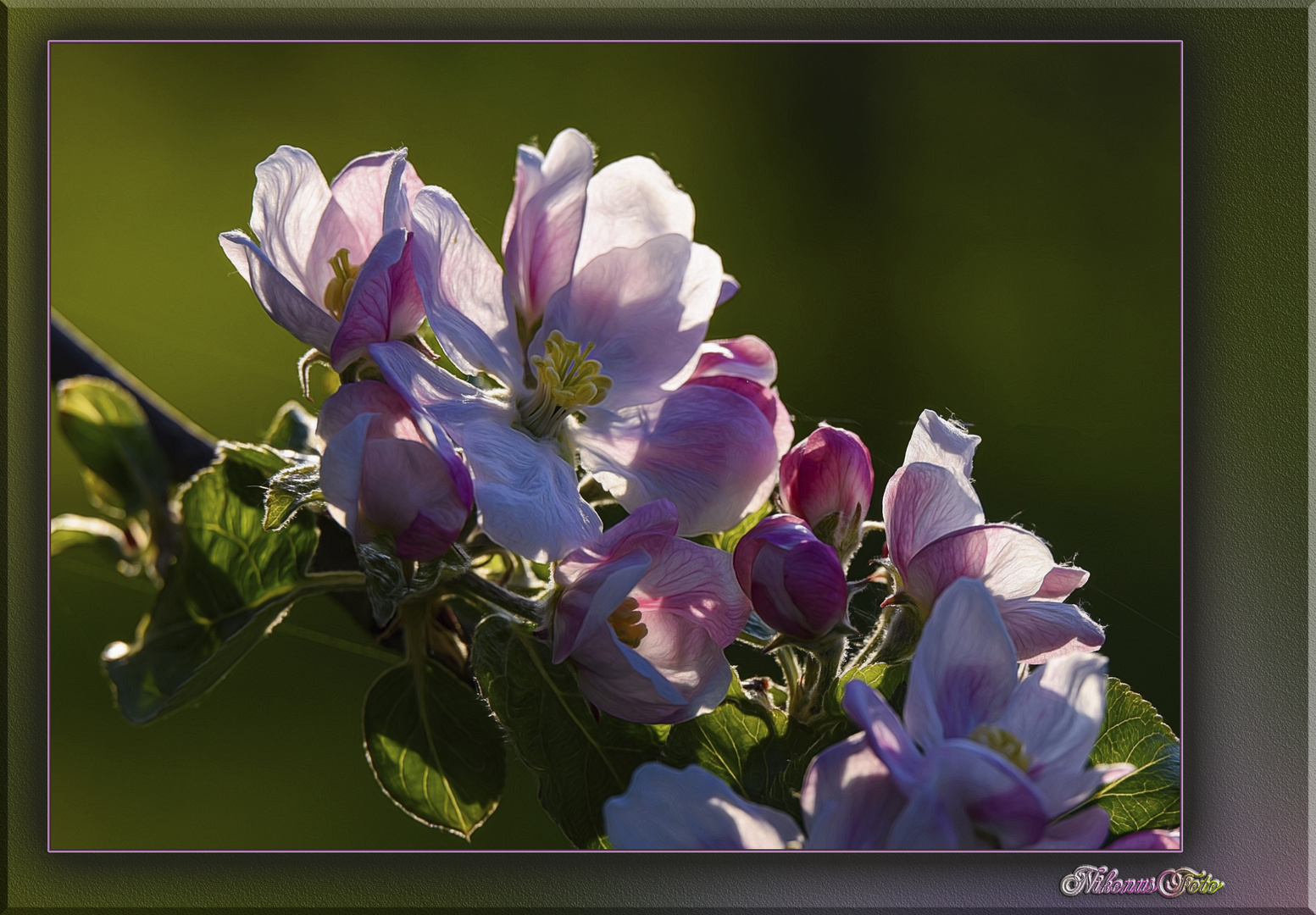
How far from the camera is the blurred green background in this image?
0.94 m

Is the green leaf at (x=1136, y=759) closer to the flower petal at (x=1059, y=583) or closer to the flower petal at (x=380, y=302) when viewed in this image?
the flower petal at (x=1059, y=583)

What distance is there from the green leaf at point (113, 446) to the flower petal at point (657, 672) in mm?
584

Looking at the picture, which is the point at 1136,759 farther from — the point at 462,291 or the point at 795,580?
the point at 462,291

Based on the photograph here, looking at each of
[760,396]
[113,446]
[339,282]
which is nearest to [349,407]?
[339,282]

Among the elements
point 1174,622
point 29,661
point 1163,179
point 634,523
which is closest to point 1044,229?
point 1163,179

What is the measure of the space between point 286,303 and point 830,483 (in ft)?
1.09

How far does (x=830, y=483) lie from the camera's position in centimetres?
64

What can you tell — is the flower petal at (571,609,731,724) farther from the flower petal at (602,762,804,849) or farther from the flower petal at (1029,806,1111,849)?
the flower petal at (1029,806,1111,849)

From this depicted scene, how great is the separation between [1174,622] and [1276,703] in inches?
4.1

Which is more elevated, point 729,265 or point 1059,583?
point 729,265

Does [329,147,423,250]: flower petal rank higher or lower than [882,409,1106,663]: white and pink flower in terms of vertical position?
higher

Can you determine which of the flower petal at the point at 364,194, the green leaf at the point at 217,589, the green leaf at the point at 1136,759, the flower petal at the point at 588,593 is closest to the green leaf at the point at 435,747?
the green leaf at the point at 217,589
